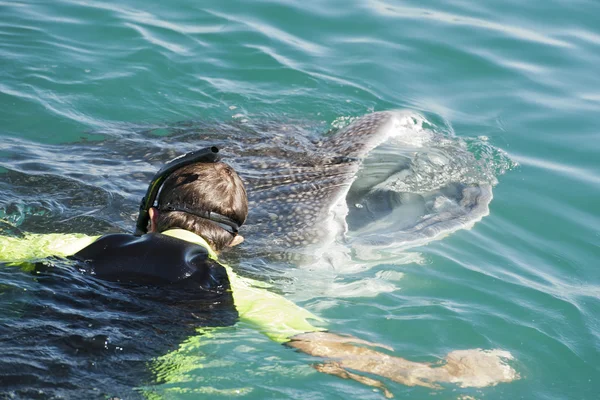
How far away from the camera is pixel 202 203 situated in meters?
4.27

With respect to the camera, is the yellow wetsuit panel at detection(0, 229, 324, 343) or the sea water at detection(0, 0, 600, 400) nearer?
the yellow wetsuit panel at detection(0, 229, 324, 343)

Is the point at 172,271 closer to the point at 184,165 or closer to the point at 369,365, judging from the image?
the point at 184,165

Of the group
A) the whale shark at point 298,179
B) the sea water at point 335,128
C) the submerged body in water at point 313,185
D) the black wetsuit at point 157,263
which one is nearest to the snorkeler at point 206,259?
the black wetsuit at point 157,263

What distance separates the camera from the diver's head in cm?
428

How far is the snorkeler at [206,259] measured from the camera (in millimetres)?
4055

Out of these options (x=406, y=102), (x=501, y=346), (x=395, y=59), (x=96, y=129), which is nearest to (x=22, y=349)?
(x=501, y=346)

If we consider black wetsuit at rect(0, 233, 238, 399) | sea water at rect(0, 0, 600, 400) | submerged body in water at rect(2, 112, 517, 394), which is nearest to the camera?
black wetsuit at rect(0, 233, 238, 399)

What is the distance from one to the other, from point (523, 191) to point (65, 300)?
5.37 m

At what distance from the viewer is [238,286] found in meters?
4.33

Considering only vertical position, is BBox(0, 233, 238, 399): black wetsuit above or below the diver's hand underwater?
above

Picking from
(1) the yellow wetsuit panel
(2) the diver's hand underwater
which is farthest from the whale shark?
(2) the diver's hand underwater

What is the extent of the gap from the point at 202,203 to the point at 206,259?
0.33m

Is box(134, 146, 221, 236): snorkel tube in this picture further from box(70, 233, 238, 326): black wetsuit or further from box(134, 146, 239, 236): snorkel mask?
box(70, 233, 238, 326): black wetsuit

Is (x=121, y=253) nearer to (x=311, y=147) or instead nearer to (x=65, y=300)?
(x=65, y=300)
